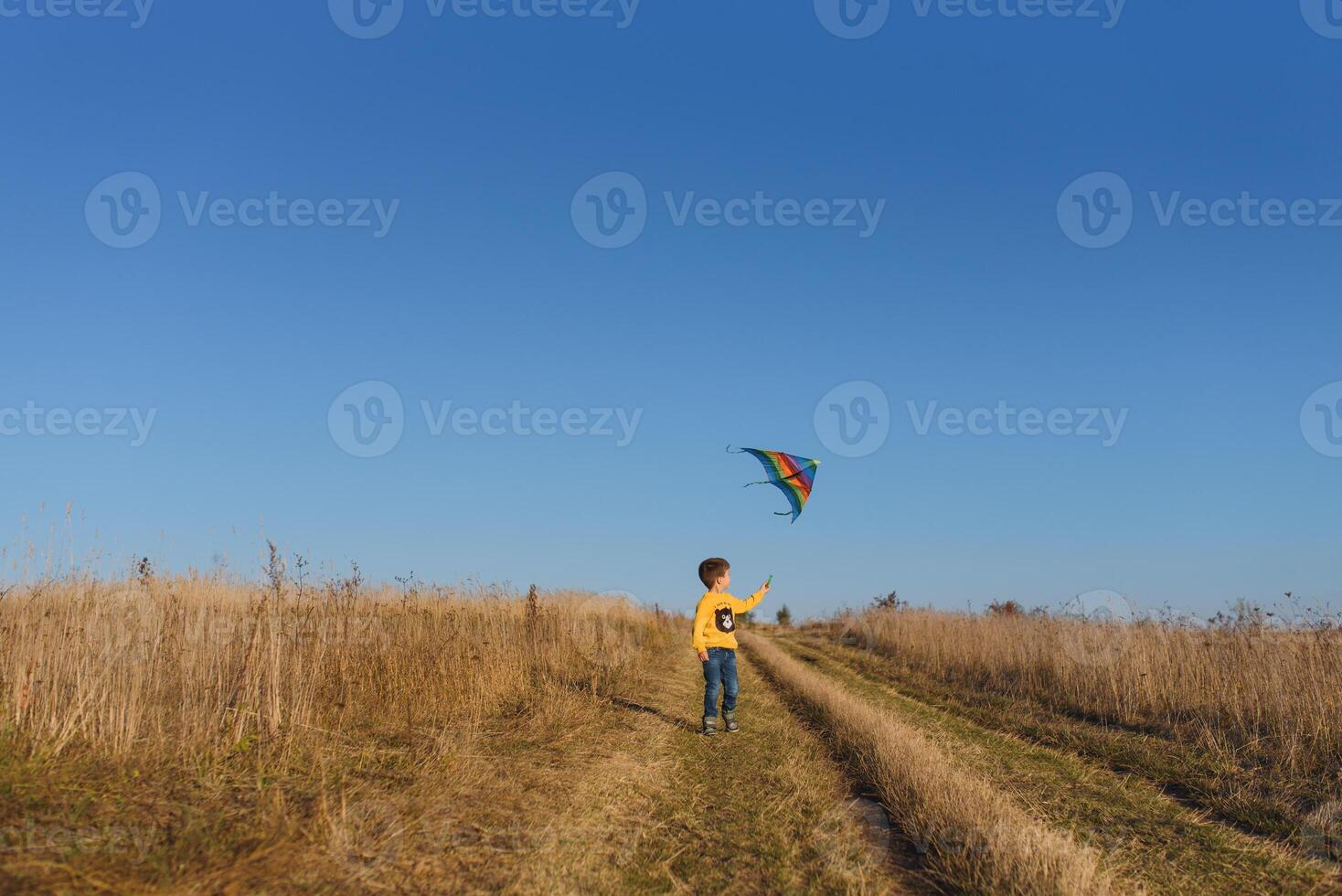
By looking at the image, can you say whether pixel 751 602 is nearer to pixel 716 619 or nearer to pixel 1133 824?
pixel 716 619

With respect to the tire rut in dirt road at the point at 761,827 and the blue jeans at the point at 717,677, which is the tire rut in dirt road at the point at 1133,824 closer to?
the tire rut in dirt road at the point at 761,827

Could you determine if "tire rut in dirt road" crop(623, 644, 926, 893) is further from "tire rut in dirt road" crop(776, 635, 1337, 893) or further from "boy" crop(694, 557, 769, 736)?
"tire rut in dirt road" crop(776, 635, 1337, 893)

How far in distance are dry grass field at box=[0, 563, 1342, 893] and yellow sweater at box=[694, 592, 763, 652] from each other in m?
1.11

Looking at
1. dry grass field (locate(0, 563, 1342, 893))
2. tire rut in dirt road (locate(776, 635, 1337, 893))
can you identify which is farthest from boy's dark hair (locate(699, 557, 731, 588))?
tire rut in dirt road (locate(776, 635, 1337, 893))

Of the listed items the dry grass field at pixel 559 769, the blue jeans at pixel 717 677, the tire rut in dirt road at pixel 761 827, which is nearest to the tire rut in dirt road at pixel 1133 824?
the dry grass field at pixel 559 769

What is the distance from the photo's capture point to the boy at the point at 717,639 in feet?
30.3

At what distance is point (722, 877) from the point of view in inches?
178

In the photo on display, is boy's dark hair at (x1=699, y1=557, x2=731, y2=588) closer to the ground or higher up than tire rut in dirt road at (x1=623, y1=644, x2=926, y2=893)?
higher up

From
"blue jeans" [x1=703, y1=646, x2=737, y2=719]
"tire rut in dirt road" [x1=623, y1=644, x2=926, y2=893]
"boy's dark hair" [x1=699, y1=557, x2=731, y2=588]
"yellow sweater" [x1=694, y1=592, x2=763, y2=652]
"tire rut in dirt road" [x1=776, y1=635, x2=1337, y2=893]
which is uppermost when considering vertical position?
"boy's dark hair" [x1=699, y1=557, x2=731, y2=588]

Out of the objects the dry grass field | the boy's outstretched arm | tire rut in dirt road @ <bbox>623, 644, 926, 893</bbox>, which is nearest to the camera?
the dry grass field

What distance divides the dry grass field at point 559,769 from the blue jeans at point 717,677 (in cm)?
42

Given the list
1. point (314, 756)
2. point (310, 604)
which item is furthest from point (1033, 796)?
point (310, 604)

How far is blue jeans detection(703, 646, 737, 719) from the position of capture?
30.4ft

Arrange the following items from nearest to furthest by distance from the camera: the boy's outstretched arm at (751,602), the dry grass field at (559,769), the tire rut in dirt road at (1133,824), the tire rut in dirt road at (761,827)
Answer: the dry grass field at (559,769)
the tire rut in dirt road at (761,827)
the tire rut in dirt road at (1133,824)
the boy's outstretched arm at (751,602)
